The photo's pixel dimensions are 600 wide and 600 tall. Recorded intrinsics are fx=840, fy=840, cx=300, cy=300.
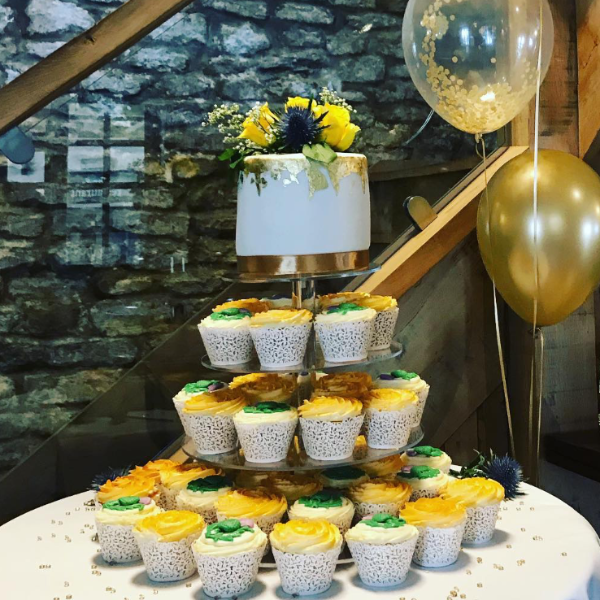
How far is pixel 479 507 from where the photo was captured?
66.1 inches

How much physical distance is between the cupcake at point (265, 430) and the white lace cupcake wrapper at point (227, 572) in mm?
241

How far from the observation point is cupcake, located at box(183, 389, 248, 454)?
1738mm

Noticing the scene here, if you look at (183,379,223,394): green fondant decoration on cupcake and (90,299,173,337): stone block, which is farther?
(90,299,173,337): stone block

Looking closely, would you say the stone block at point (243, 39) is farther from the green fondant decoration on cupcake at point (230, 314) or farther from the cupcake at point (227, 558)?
the cupcake at point (227, 558)

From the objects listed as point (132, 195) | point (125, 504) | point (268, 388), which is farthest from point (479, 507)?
point (132, 195)

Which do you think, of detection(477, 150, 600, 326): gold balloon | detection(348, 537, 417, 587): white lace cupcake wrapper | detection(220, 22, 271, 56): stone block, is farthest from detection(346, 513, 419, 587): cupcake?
detection(220, 22, 271, 56): stone block

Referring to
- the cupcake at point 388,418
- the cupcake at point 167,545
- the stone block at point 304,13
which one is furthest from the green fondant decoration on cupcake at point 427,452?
the stone block at point 304,13

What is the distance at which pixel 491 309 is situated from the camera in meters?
2.93

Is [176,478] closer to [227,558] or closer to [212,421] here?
[212,421]

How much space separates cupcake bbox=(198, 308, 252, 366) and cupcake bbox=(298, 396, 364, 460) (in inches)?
7.1

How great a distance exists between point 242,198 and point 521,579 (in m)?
0.92

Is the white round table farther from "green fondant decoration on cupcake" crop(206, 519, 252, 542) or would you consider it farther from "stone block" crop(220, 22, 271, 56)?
"stone block" crop(220, 22, 271, 56)

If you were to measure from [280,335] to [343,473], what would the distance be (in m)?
0.35

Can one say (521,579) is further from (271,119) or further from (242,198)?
(271,119)
